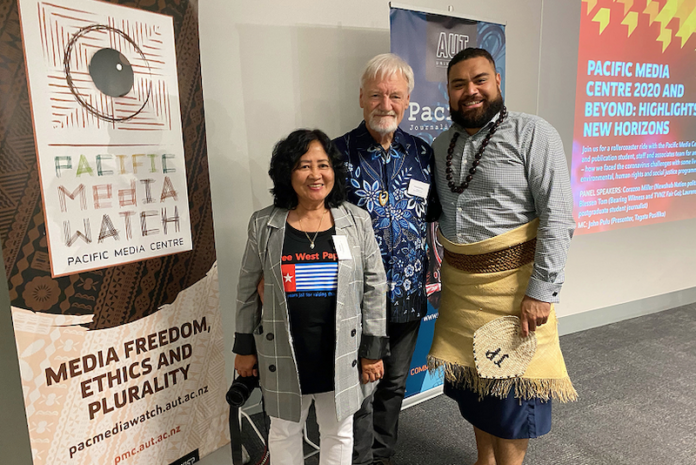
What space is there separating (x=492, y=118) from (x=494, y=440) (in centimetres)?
132

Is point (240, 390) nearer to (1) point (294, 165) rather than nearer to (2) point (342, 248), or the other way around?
(2) point (342, 248)

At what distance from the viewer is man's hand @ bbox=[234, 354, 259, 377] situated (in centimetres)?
156

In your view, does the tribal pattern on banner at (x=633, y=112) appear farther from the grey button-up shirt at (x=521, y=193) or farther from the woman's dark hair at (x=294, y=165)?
the woman's dark hair at (x=294, y=165)

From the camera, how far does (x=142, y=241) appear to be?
1608 millimetres

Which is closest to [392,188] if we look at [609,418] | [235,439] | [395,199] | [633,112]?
[395,199]

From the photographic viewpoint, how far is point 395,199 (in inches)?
68.6

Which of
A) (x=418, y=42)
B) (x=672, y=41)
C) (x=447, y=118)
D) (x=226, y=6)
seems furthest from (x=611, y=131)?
(x=226, y=6)

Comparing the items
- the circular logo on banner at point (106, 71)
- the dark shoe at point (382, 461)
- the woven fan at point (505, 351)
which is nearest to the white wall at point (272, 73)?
the circular logo on banner at point (106, 71)

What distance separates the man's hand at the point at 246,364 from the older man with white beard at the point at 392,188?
518mm

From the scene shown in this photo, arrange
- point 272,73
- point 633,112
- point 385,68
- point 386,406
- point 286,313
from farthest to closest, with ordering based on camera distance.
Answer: point 633,112 → point 272,73 → point 386,406 → point 385,68 → point 286,313

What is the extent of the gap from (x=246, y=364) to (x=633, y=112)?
11.6 ft

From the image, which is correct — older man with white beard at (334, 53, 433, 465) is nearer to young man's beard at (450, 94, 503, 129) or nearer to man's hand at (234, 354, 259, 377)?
Answer: young man's beard at (450, 94, 503, 129)

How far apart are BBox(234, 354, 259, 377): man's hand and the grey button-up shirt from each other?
2.87ft

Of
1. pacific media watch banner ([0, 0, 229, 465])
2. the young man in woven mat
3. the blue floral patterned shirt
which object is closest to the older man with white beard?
the blue floral patterned shirt
